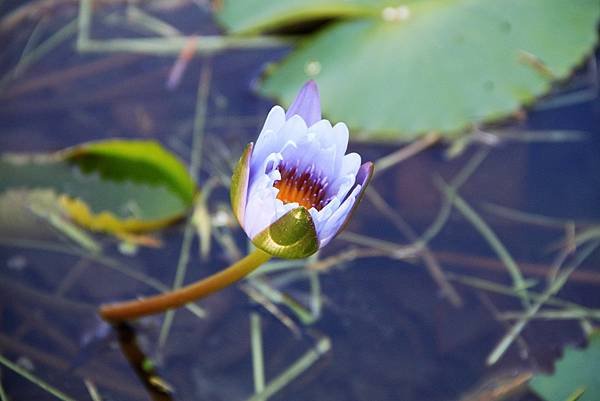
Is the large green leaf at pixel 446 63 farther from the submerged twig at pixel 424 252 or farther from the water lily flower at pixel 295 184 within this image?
the water lily flower at pixel 295 184

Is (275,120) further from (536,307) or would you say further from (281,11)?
(281,11)

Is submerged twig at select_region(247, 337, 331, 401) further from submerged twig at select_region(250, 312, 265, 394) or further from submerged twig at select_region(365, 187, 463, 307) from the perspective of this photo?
submerged twig at select_region(365, 187, 463, 307)

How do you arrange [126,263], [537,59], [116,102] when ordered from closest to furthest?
1. [126,263]
2. [537,59]
3. [116,102]

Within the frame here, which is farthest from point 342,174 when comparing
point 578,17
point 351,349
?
point 578,17

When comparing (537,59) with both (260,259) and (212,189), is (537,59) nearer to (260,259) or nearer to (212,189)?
(212,189)

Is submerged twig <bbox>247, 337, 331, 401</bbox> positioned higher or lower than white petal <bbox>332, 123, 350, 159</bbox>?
lower

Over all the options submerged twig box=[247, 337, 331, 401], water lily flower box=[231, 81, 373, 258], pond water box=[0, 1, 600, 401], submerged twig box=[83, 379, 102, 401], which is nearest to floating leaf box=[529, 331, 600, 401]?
pond water box=[0, 1, 600, 401]

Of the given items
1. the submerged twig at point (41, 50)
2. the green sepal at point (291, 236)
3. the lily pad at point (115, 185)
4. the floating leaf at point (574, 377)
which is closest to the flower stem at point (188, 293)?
the green sepal at point (291, 236)
